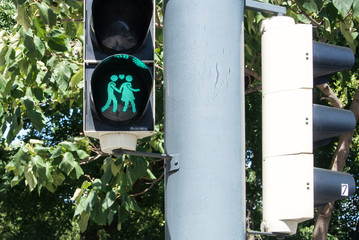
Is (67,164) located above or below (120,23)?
below

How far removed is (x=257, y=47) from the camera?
8.59 m

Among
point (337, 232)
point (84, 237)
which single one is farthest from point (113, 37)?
point (337, 232)

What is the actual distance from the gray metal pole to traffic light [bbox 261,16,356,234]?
0.43 ft

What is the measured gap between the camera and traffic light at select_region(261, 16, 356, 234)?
3004mm

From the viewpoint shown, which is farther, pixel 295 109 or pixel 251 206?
pixel 251 206

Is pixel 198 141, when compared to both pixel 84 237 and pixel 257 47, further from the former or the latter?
pixel 84 237

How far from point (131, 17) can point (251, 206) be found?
15.4 meters

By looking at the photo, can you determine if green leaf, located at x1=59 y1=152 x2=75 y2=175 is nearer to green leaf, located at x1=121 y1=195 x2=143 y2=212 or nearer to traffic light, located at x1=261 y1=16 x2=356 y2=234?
green leaf, located at x1=121 y1=195 x2=143 y2=212

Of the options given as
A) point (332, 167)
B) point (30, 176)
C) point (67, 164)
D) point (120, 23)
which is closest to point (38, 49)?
point (67, 164)

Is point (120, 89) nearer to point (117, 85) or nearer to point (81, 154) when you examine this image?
point (117, 85)

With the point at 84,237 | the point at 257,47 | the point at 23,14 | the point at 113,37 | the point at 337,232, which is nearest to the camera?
the point at 113,37

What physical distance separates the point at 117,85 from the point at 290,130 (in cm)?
79

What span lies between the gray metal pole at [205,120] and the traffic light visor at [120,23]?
0.49 feet

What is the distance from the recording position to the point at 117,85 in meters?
3.11
